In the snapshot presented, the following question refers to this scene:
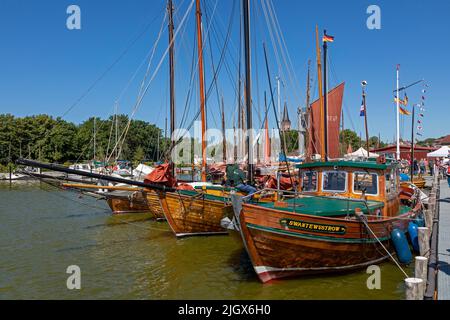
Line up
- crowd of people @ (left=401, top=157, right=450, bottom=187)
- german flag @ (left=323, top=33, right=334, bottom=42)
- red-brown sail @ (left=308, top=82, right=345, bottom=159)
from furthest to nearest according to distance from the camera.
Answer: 1. crowd of people @ (left=401, top=157, right=450, bottom=187)
2. red-brown sail @ (left=308, top=82, right=345, bottom=159)
3. german flag @ (left=323, top=33, right=334, bottom=42)

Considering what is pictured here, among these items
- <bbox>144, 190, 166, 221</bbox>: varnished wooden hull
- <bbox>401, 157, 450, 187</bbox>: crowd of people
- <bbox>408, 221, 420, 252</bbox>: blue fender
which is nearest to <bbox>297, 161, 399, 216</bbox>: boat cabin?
<bbox>408, 221, 420, 252</bbox>: blue fender

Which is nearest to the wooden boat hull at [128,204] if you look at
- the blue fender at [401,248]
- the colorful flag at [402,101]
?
the blue fender at [401,248]

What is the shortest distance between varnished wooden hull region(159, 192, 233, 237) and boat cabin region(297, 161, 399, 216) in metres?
5.32

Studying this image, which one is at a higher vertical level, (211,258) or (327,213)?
(327,213)

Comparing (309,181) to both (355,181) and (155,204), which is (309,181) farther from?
(155,204)

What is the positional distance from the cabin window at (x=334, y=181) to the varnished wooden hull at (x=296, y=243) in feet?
6.16

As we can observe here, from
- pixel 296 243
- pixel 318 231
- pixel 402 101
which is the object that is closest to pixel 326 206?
pixel 318 231

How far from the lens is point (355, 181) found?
13117 mm

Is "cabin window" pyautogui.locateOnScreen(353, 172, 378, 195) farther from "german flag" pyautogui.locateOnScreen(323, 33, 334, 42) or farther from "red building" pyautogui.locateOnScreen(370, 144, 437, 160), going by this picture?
"red building" pyautogui.locateOnScreen(370, 144, 437, 160)

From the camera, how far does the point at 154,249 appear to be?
1636 centimetres

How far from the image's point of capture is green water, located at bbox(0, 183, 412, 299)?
10875 millimetres
